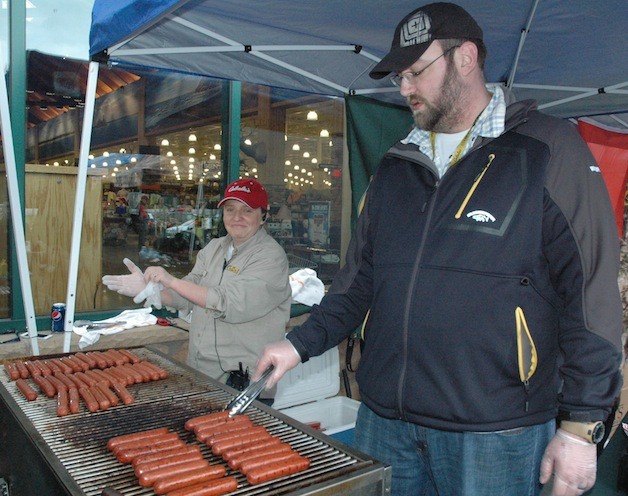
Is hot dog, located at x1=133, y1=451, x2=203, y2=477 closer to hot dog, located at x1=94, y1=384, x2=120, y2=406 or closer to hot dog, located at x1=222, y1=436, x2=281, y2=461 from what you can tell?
hot dog, located at x1=222, y1=436, x2=281, y2=461

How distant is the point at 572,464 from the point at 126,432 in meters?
1.66

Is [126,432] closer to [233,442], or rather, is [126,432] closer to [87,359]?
[233,442]

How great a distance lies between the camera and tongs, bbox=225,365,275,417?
2246 millimetres

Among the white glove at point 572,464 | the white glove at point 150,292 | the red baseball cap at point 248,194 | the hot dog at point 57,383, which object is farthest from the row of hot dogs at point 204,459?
the red baseball cap at point 248,194

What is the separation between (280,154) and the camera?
6.31 m

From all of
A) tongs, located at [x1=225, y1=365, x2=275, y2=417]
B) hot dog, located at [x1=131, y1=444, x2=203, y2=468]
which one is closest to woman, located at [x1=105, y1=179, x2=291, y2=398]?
tongs, located at [x1=225, y1=365, x2=275, y2=417]

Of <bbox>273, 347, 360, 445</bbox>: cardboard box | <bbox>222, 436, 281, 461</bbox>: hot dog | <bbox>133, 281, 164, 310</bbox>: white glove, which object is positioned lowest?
<bbox>273, 347, 360, 445</bbox>: cardboard box

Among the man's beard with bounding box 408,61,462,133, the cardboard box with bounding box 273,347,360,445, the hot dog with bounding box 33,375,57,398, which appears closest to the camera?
the man's beard with bounding box 408,61,462,133

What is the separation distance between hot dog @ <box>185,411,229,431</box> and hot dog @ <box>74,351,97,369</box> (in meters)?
1.13

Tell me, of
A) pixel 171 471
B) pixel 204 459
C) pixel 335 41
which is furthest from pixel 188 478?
pixel 335 41

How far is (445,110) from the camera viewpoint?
211 cm

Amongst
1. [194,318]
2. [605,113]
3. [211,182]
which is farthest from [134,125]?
[605,113]

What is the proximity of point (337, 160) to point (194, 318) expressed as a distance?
344 centimetres

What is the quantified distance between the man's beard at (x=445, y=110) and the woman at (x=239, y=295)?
158 centimetres
